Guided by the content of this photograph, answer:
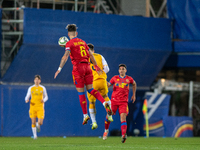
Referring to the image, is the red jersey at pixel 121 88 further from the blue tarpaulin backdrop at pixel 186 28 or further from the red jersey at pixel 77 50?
the blue tarpaulin backdrop at pixel 186 28

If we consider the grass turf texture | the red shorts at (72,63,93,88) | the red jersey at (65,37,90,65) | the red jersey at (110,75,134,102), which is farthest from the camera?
the red jersey at (110,75,134,102)

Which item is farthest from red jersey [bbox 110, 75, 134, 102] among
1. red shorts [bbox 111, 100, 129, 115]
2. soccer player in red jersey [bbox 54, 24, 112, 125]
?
soccer player in red jersey [bbox 54, 24, 112, 125]

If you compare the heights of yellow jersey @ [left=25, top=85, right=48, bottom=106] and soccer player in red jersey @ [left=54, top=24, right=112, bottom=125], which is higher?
soccer player in red jersey @ [left=54, top=24, right=112, bottom=125]

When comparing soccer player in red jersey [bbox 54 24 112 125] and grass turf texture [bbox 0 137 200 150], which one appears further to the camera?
soccer player in red jersey [bbox 54 24 112 125]

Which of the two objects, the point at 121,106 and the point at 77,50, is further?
the point at 121,106

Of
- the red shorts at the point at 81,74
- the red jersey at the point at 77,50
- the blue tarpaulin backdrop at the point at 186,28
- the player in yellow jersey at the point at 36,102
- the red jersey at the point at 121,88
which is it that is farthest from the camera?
the blue tarpaulin backdrop at the point at 186,28

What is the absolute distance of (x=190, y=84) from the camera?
2327cm

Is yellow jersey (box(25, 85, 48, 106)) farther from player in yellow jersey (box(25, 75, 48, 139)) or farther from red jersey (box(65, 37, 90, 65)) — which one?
red jersey (box(65, 37, 90, 65))

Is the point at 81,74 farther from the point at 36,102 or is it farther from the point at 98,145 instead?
the point at 36,102

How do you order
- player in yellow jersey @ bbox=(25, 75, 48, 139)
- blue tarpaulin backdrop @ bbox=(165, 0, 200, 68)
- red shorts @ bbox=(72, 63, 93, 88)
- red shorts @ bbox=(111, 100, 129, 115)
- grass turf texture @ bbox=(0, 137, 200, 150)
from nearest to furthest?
grass turf texture @ bbox=(0, 137, 200, 150) → red shorts @ bbox=(72, 63, 93, 88) → red shorts @ bbox=(111, 100, 129, 115) → player in yellow jersey @ bbox=(25, 75, 48, 139) → blue tarpaulin backdrop @ bbox=(165, 0, 200, 68)

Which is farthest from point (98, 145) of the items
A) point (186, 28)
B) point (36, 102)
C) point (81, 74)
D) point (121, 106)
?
point (186, 28)

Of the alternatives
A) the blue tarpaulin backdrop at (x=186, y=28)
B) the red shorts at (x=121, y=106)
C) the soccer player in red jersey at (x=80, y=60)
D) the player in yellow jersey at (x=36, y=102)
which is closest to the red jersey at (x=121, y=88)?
the red shorts at (x=121, y=106)

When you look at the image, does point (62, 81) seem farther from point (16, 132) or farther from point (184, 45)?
point (184, 45)

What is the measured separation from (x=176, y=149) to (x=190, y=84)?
13990mm
